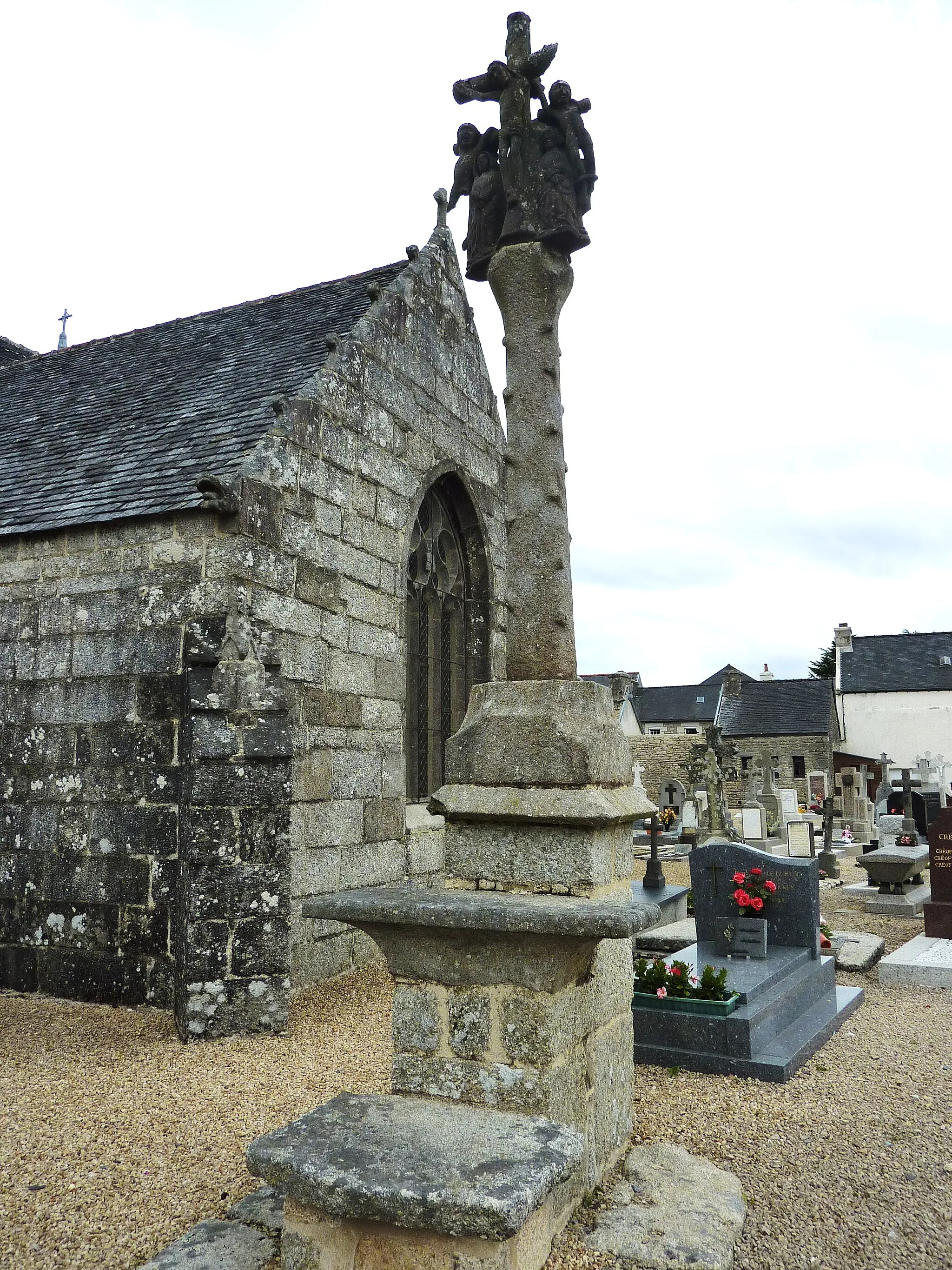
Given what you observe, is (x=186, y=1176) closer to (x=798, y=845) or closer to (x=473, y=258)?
(x=473, y=258)

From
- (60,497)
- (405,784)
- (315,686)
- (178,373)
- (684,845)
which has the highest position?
(178,373)

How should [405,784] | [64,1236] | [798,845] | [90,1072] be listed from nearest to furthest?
[64,1236]
[90,1072]
[405,784]
[798,845]

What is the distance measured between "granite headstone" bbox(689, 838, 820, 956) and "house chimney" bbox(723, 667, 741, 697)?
101ft

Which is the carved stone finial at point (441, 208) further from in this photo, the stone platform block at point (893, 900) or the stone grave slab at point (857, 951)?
the stone platform block at point (893, 900)

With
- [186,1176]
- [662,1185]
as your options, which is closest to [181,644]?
[186,1176]

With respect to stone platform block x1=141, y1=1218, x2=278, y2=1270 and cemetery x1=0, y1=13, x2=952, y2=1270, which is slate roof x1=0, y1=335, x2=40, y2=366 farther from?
stone platform block x1=141, y1=1218, x2=278, y2=1270

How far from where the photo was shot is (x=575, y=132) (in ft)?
12.3

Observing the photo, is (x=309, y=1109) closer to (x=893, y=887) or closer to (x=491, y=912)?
(x=491, y=912)

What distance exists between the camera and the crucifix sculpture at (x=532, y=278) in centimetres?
360

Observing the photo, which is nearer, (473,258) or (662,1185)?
(662,1185)

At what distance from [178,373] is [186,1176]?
22.8 feet

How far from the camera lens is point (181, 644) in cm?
590

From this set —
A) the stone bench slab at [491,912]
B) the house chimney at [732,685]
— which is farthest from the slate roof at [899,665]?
the stone bench slab at [491,912]

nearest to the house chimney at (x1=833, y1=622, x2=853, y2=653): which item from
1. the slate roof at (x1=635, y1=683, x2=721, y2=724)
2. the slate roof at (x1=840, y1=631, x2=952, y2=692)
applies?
the slate roof at (x1=840, y1=631, x2=952, y2=692)
